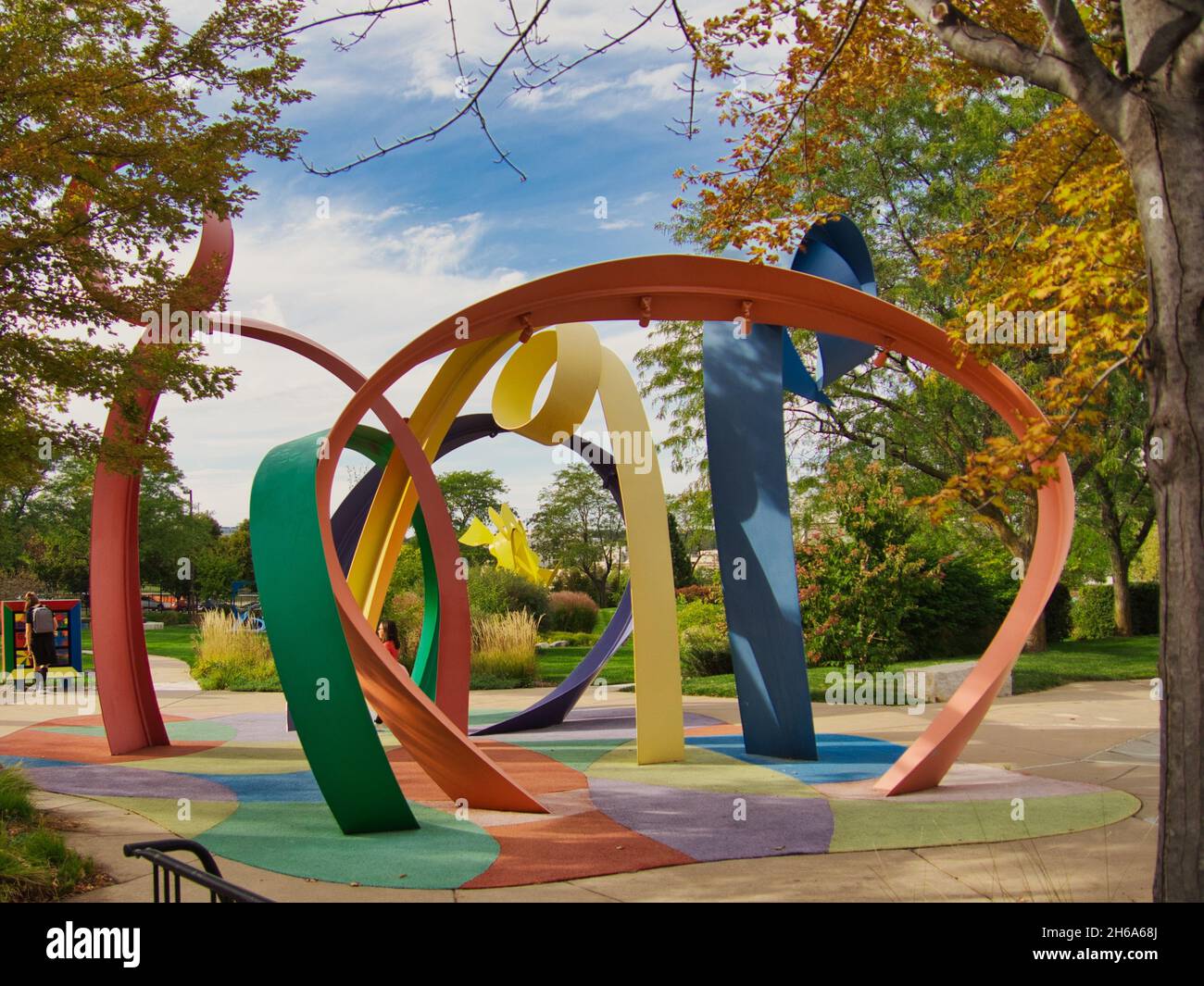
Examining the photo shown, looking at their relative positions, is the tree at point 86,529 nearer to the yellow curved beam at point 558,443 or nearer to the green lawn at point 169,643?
the green lawn at point 169,643

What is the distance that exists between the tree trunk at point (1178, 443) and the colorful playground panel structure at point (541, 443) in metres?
3.25

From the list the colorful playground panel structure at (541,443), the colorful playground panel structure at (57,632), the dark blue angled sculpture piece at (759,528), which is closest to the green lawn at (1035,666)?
the colorful playground panel structure at (57,632)

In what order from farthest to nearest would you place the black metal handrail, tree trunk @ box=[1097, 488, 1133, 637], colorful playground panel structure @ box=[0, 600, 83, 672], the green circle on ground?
tree trunk @ box=[1097, 488, 1133, 637] → colorful playground panel structure @ box=[0, 600, 83, 672] → the green circle on ground → the black metal handrail

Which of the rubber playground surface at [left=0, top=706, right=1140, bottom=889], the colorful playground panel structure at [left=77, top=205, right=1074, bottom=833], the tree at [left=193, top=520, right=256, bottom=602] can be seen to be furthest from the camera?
the tree at [left=193, top=520, right=256, bottom=602]

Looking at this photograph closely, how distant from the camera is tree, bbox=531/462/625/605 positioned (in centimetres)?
5516

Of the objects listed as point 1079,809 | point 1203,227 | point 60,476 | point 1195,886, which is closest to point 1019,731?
point 1079,809

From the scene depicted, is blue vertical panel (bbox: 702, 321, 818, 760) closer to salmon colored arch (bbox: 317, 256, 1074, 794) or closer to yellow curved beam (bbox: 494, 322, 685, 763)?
yellow curved beam (bbox: 494, 322, 685, 763)

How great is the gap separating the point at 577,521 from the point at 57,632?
123ft

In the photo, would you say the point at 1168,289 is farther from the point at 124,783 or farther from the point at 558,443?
the point at 124,783

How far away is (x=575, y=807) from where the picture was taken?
7742 mm

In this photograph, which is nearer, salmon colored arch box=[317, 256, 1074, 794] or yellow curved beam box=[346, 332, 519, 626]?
salmon colored arch box=[317, 256, 1074, 794]

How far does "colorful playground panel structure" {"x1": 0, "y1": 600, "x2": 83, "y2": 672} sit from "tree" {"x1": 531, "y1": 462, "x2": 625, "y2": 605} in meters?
35.5

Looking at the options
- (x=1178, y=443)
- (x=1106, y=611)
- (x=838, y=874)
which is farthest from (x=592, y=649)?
(x=1106, y=611)

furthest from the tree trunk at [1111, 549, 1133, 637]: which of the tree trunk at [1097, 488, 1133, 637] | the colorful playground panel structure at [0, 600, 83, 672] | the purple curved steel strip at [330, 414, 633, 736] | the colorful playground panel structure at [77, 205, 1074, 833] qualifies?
the colorful playground panel structure at [0, 600, 83, 672]
